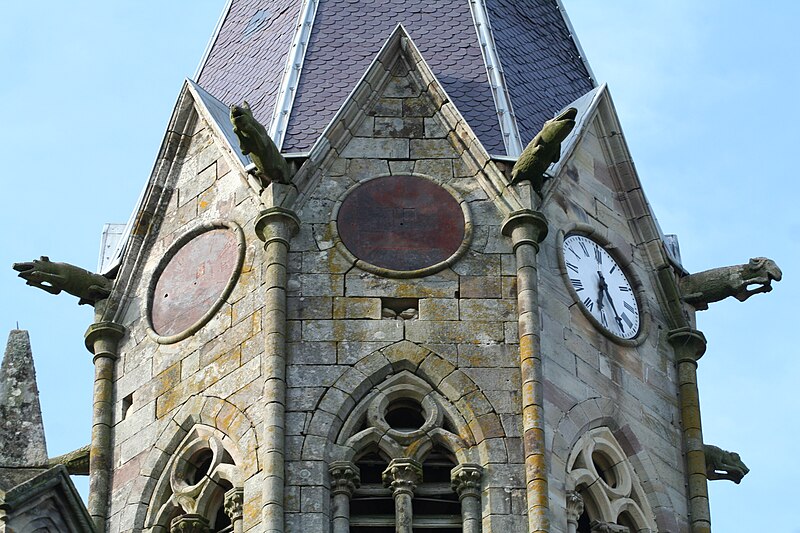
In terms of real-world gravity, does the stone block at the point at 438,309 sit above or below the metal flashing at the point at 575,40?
below

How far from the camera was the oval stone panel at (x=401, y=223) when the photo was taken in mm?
36844

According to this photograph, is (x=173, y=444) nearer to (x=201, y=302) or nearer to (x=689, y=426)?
(x=201, y=302)

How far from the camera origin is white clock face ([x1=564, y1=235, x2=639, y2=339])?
3750 centimetres

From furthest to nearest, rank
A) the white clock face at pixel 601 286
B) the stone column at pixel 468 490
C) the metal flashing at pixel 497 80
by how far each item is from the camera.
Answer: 1. the metal flashing at pixel 497 80
2. the white clock face at pixel 601 286
3. the stone column at pixel 468 490

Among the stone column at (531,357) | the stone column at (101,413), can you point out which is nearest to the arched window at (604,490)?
the stone column at (531,357)

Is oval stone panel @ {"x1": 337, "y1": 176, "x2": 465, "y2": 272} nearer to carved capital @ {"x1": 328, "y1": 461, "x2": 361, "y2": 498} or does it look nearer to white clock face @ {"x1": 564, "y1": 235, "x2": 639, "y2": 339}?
white clock face @ {"x1": 564, "y1": 235, "x2": 639, "y2": 339}

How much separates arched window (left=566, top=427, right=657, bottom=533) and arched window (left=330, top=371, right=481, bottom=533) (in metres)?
1.35

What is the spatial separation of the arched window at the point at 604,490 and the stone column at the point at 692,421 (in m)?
0.81

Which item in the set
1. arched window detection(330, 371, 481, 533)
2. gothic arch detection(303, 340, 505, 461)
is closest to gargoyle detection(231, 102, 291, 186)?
gothic arch detection(303, 340, 505, 461)

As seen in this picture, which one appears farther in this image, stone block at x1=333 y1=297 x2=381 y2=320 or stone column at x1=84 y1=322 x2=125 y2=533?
stone column at x1=84 y1=322 x2=125 y2=533

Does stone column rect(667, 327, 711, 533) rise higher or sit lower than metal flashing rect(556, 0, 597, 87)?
lower

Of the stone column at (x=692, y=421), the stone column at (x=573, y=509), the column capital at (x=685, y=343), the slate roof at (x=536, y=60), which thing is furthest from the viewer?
the slate roof at (x=536, y=60)

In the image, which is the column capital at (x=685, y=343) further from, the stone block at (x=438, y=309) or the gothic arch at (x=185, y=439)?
the gothic arch at (x=185, y=439)

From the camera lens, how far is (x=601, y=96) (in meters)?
40.2
